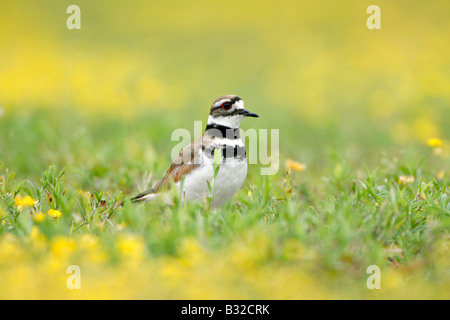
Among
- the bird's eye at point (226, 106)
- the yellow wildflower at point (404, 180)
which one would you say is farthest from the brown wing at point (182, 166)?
the yellow wildflower at point (404, 180)

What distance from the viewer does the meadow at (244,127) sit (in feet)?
13.7

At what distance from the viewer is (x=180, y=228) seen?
4.67m

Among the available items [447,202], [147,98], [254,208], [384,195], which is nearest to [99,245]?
[254,208]

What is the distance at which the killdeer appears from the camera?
233 inches

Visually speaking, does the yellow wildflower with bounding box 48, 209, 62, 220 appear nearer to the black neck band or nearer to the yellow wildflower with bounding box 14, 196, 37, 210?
the yellow wildflower with bounding box 14, 196, 37, 210

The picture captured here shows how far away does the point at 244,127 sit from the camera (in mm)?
11875

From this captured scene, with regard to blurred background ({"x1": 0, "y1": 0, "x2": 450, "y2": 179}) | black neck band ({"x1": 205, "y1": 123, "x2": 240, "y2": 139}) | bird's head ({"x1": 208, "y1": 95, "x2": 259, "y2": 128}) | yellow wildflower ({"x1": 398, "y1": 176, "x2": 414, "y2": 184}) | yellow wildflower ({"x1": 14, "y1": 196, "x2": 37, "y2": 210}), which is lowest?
yellow wildflower ({"x1": 14, "y1": 196, "x2": 37, "y2": 210})

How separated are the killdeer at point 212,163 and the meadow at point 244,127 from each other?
25 centimetres

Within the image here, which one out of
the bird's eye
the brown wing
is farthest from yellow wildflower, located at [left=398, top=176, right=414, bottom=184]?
the brown wing

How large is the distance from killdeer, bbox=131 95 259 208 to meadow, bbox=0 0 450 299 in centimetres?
25

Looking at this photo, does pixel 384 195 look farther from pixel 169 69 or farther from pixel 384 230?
pixel 169 69

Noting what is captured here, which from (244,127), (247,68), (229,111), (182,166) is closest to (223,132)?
(229,111)

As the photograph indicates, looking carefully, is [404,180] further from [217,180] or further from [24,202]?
[24,202]

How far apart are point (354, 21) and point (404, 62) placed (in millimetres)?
5038
